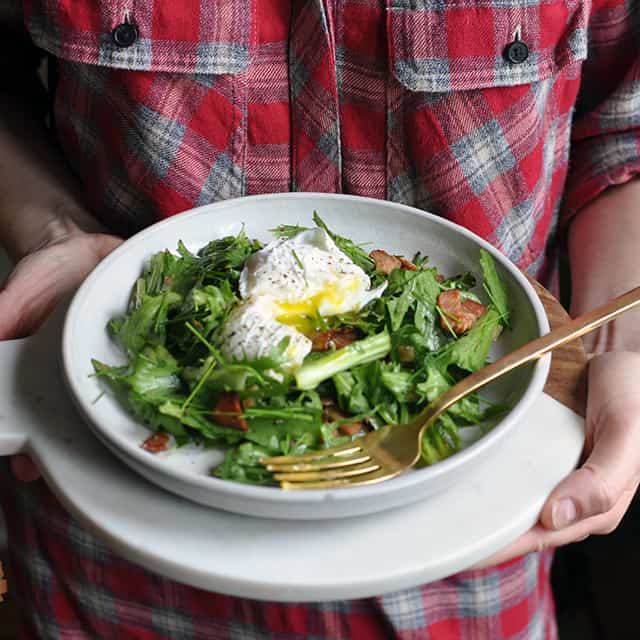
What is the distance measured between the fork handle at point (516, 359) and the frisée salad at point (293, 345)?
0.11 ft

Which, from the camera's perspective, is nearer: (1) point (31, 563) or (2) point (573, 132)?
(1) point (31, 563)

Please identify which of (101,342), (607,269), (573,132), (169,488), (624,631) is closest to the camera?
(169,488)

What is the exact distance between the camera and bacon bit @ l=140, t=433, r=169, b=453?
37.8 inches

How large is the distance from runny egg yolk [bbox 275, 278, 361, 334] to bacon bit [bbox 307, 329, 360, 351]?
21 millimetres

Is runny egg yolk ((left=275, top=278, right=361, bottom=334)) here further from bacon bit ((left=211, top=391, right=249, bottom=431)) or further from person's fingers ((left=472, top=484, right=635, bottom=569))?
person's fingers ((left=472, top=484, right=635, bottom=569))

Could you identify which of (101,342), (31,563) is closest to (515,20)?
(101,342)

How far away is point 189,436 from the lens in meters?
0.98

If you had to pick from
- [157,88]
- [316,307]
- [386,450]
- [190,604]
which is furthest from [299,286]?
[190,604]

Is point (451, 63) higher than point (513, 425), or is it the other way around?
point (451, 63)

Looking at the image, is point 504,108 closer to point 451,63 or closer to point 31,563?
point 451,63

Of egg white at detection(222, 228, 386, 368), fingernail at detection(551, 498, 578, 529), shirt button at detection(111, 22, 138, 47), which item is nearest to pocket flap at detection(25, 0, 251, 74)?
shirt button at detection(111, 22, 138, 47)

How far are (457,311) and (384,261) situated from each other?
15 centimetres

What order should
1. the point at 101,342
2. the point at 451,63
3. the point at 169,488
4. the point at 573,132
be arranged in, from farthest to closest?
the point at 573,132 < the point at 451,63 < the point at 101,342 < the point at 169,488

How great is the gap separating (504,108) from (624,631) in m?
1.50
